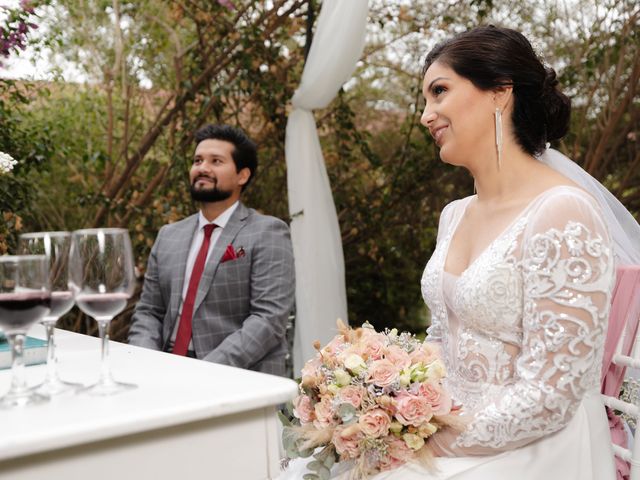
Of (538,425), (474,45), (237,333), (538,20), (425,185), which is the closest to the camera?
(538,425)

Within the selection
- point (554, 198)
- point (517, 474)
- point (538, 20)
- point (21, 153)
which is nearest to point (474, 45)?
point (554, 198)

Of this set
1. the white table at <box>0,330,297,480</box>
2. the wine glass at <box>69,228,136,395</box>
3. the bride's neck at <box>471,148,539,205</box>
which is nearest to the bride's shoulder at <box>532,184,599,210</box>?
the bride's neck at <box>471,148,539,205</box>

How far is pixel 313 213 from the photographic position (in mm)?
3865

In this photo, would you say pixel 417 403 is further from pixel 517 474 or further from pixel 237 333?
pixel 237 333

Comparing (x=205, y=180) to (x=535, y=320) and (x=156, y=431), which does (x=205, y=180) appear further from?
(x=156, y=431)

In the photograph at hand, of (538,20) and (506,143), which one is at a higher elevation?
(538,20)

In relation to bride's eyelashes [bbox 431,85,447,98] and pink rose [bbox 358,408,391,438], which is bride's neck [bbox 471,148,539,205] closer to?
bride's eyelashes [bbox 431,85,447,98]

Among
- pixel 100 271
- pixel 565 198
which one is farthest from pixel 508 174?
pixel 100 271

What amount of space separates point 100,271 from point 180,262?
1.86 m

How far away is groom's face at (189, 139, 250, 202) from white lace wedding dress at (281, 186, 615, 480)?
1.59 meters

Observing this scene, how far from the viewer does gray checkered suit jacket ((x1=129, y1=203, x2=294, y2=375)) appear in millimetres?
2764

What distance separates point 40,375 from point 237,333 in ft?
4.61

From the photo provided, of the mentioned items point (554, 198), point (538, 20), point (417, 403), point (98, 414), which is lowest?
point (417, 403)

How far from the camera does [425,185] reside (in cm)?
498
